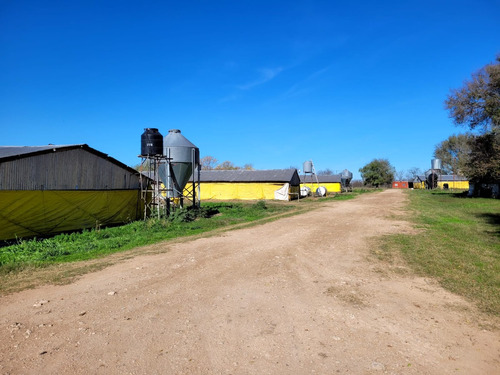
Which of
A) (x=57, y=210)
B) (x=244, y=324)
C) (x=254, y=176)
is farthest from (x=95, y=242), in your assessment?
(x=254, y=176)

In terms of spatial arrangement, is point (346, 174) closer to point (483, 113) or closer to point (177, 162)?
point (483, 113)

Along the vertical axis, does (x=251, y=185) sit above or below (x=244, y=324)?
above

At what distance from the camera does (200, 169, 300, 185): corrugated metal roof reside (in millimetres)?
39231

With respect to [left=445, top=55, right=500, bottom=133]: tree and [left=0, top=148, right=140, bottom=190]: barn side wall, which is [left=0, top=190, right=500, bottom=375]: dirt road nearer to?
[left=0, top=148, right=140, bottom=190]: barn side wall

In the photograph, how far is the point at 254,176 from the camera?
40906mm

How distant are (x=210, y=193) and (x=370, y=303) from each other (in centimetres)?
3673

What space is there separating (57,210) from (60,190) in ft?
2.90

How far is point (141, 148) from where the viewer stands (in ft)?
60.3

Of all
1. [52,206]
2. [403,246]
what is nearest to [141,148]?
[52,206]

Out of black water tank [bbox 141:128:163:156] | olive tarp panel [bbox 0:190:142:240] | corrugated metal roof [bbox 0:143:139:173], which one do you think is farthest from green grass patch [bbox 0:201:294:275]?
black water tank [bbox 141:128:163:156]

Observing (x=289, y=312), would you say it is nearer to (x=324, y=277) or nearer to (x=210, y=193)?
(x=324, y=277)

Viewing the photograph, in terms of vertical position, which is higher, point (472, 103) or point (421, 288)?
point (472, 103)

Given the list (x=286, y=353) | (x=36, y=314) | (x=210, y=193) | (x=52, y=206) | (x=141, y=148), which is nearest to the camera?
(x=286, y=353)

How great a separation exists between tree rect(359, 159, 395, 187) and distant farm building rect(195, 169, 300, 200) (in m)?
65.2
